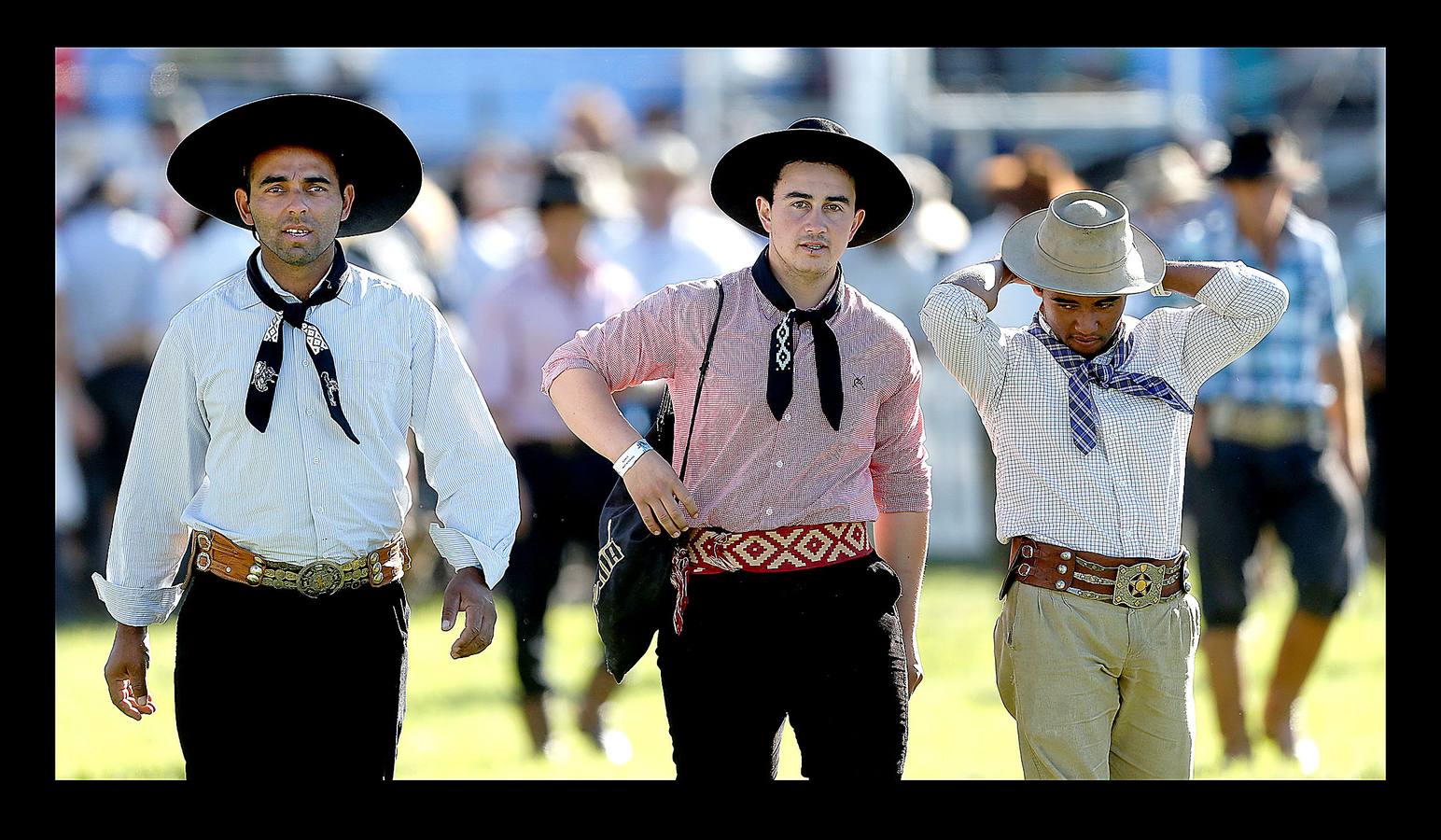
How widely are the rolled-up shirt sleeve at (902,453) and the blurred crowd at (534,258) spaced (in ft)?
10.0

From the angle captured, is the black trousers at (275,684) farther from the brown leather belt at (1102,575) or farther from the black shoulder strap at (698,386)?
the brown leather belt at (1102,575)

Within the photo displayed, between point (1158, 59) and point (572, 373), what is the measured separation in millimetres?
12193

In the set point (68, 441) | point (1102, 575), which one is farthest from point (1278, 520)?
point (68, 441)

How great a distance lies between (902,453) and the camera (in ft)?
15.9

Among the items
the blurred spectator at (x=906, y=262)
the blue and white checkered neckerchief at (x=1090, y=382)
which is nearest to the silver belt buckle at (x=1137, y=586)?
the blue and white checkered neckerchief at (x=1090, y=382)

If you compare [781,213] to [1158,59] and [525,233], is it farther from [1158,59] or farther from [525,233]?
[1158,59]

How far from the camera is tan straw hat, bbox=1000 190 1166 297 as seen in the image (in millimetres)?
4695

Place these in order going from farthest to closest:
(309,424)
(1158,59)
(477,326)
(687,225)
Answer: (1158,59)
(687,225)
(477,326)
(309,424)

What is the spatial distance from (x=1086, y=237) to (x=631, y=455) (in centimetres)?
128

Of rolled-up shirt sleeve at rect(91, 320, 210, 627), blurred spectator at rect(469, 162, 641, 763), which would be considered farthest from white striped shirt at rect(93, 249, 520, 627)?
blurred spectator at rect(469, 162, 641, 763)

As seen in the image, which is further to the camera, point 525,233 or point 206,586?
point 525,233

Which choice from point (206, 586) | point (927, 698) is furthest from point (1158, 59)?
point (206, 586)
